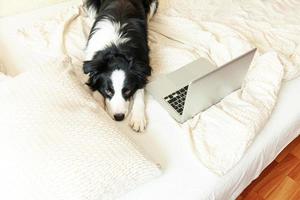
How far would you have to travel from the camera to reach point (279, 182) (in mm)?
1643

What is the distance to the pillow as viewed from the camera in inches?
35.9

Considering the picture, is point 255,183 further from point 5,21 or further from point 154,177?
point 5,21

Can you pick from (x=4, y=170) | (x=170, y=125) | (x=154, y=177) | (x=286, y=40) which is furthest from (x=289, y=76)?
(x=4, y=170)

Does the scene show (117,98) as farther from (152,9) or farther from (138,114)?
(152,9)

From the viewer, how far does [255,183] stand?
1624mm

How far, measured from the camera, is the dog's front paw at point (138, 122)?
1262mm

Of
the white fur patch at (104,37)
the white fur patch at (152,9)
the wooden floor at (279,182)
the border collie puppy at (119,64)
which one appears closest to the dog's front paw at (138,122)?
the border collie puppy at (119,64)

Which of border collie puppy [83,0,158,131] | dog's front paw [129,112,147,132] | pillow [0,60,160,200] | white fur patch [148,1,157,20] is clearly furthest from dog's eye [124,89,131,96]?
white fur patch [148,1,157,20]

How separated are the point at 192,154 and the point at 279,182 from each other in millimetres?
765

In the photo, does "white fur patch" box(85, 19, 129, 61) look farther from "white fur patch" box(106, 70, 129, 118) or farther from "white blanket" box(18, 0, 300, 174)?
"white fur patch" box(106, 70, 129, 118)

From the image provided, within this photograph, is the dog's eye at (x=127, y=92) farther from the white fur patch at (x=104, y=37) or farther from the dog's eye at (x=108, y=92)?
the white fur patch at (x=104, y=37)

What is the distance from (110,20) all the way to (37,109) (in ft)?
2.44

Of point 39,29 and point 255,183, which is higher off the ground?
point 39,29

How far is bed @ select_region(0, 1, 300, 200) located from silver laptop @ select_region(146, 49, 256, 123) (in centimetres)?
6
